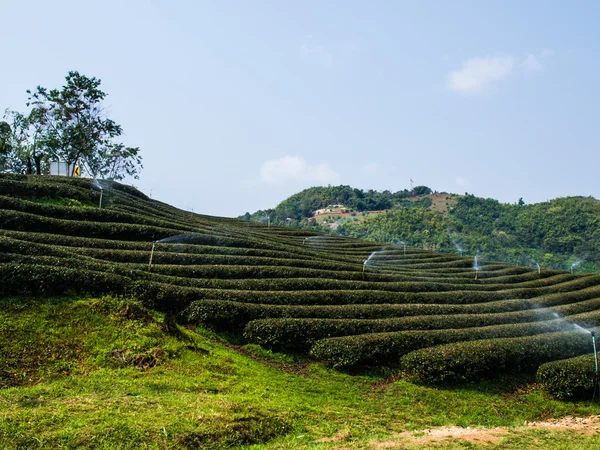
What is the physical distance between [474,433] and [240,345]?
25.8 ft

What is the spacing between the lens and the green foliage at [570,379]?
52.7 feet

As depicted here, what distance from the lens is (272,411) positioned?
1095cm

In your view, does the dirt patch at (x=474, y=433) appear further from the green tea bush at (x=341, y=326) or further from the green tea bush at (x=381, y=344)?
the green tea bush at (x=341, y=326)

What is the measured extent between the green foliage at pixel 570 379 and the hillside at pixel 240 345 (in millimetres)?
48

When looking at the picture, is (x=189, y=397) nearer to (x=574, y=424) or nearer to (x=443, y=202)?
(x=574, y=424)

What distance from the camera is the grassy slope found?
8.98 m

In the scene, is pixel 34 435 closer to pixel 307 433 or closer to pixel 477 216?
pixel 307 433

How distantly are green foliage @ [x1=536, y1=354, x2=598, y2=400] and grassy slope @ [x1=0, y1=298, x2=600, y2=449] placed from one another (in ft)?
1.28

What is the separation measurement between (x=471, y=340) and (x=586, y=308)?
11210 millimetres

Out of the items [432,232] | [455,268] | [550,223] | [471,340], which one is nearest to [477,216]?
[550,223]

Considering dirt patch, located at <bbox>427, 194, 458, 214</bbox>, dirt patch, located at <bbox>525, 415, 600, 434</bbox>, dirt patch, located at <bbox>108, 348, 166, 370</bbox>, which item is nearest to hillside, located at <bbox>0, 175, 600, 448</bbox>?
dirt patch, located at <bbox>108, 348, 166, 370</bbox>

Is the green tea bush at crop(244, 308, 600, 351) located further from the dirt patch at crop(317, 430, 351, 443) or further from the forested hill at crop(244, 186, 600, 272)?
the forested hill at crop(244, 186, 600, 272)

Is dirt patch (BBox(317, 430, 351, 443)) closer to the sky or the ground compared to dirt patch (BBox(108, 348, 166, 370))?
closer to the ground

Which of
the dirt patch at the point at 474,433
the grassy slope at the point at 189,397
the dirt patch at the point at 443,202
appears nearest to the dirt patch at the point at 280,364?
the grassy slope at the point at 189,397
